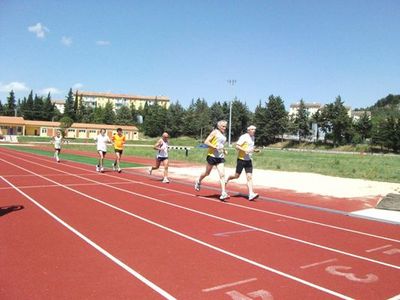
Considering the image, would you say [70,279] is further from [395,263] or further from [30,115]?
[30,115]

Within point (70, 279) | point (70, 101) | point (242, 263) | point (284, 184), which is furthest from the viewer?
point (70, 101)

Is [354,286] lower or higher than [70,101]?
lower

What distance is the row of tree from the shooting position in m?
77.1

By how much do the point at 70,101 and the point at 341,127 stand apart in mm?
71396

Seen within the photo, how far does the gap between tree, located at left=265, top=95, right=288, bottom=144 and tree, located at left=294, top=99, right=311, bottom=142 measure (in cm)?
263

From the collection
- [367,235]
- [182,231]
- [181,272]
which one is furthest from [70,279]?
[367,235]

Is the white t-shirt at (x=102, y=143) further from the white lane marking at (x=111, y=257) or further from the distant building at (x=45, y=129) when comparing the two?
the distant building at (x=45, y=129)

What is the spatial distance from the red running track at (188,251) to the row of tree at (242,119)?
2662 inches

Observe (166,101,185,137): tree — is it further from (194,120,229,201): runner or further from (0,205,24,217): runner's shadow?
(0,205,24,217): runner's shadow

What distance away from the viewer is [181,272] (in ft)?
16.9

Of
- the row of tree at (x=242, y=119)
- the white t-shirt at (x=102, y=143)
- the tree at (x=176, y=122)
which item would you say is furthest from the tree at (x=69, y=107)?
the white t-shirt at (x=102, y=143)

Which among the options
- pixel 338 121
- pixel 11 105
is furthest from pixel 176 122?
pixel 11 105

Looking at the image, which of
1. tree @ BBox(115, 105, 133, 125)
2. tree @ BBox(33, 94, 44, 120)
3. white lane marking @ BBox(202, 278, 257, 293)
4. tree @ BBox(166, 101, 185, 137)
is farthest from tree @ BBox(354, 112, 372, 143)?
tree @ BBox(33, 94, 44, 120)

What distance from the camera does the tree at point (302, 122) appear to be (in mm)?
86688
